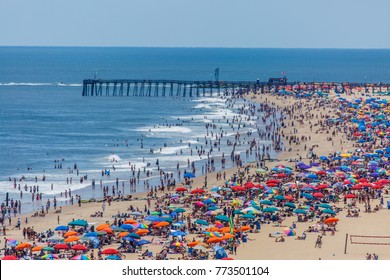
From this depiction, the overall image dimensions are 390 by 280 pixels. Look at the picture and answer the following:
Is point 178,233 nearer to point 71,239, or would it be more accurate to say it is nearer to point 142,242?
point 142,242

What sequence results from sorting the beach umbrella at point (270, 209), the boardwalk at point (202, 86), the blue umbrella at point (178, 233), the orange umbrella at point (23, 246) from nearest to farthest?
the orange umbrella at point (23, 246)
the blue umbrella at point (178, 233)
the beach umbrella at point (270, 209)
the boardwalk at point (202, 86)

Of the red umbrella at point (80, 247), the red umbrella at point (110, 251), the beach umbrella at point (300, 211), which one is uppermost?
the beach umbrella at point (300, 211)

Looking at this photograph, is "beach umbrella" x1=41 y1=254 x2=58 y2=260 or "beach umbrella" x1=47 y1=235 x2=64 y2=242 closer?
"beach umbrella" x1=41 y1=254 x2=58 y2=260

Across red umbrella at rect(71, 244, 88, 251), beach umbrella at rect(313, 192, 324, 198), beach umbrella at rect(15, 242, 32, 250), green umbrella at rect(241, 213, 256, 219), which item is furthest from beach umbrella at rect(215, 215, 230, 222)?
beach umbrella at rect(15, 242, 32, 250)

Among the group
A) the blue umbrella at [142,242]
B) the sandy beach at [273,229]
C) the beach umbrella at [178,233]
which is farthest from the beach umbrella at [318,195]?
the blue umbrella at [142,242]

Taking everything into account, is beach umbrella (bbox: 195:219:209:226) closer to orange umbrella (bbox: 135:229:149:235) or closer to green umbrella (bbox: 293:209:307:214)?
orange umbrella (bbox: 135:229:149:235)

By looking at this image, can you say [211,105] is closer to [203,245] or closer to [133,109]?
[133,109]

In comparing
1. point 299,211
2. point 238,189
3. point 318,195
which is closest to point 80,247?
point 299,211

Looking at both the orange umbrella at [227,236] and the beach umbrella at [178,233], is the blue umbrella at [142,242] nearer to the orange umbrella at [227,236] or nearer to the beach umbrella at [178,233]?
the beach umbrella at [178,233]

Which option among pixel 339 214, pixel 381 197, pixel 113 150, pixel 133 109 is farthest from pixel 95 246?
pixel 133 109

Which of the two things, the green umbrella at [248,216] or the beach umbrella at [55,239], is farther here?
the green umbrella at [248,216]

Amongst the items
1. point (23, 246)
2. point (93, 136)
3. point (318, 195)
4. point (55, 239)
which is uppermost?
point (318, 195)
